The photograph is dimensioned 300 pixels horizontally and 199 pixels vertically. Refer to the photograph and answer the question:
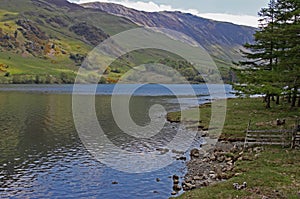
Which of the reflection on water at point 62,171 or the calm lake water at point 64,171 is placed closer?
the calm lake water at point 64,171

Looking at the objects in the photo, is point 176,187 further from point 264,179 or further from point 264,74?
point 264,74

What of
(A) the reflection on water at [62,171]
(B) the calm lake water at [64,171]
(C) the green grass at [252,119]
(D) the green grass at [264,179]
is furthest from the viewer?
(C) the green grass at [252,119]

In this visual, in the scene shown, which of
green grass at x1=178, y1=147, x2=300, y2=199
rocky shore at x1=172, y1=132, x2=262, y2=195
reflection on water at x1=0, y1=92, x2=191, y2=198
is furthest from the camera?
rocky shore at x1=172, y1=132, x2=262, y2=195

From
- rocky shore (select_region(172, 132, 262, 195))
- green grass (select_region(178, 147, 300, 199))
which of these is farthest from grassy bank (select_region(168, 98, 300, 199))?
rocky shore (select_region(172, 132, 262, 195))

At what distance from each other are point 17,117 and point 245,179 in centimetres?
5981

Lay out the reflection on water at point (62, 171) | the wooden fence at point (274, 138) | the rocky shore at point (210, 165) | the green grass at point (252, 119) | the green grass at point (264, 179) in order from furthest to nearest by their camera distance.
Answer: the green grass at point (252, 119) < the wooden fence at point (274, 138) < the rocky shore at point (210, 165) < the reflection on water at point (62, 171) < the green grass at point (264, 179)

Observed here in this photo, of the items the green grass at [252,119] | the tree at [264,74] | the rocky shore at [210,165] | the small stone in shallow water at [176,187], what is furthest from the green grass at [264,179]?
the green grass at [252,119]

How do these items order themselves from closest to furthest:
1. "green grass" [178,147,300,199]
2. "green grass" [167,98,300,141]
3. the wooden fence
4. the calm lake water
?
"green grass" [178,147,300,199], the calm lake water, the wooden fence, "green grass" [167,98,300,141]

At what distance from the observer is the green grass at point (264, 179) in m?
23.0

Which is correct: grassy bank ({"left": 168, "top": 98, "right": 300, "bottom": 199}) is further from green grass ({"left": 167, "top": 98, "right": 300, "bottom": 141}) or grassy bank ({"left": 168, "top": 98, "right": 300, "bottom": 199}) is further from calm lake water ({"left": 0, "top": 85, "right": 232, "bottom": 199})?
calm lake water ({"left": 0, "top": 85, "right": 232, "bottom": 199})

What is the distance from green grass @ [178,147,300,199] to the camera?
23.0 m

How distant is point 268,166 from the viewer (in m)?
29.4

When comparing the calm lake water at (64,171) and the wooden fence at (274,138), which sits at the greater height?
the wooden fence at (274,138)

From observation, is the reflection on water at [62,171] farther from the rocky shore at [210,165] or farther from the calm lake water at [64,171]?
the rocky shore at [210,165]
